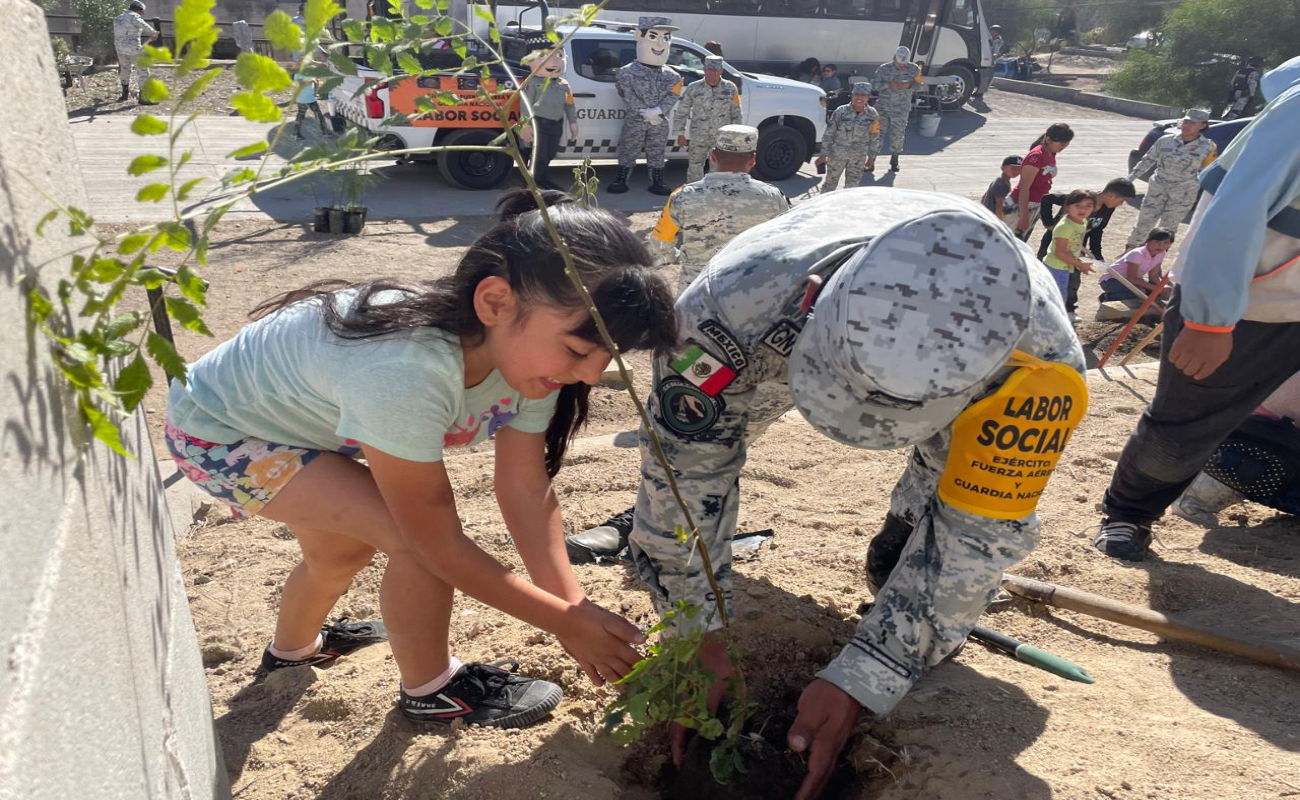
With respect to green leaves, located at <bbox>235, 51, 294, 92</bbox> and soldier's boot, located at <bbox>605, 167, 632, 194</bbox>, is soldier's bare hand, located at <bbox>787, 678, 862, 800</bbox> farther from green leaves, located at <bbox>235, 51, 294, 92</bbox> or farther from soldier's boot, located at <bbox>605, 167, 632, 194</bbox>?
soldier's boot, located at <bbox>605, 167, 632, 194</bbox>

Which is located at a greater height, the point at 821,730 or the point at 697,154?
the point at 821,730

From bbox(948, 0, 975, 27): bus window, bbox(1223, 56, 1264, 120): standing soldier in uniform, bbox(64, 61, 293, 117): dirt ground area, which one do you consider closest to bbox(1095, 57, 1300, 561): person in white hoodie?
bbox(64, 61, 293, 117): dirt ground area

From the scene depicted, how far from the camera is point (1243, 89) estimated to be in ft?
57.6

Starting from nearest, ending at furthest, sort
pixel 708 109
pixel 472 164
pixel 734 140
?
pixel 734 140 → pixel 708 109 → pixel 472 164

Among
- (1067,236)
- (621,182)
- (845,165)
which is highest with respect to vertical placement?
(1067,236)

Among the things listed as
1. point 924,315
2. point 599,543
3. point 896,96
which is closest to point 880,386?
point 924,315

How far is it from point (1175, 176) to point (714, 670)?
8.00m

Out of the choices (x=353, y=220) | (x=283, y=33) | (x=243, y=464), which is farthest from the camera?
(x=353, y=220)

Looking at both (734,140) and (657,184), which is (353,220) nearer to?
(657,184)

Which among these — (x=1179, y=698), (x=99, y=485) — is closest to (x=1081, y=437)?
(x=1179, y=698)

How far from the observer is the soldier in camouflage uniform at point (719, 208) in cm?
465

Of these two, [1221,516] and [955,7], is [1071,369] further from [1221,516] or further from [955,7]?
[955,7]

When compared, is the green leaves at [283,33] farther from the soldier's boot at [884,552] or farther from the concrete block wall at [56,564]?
the soldier's boot at [884,552]

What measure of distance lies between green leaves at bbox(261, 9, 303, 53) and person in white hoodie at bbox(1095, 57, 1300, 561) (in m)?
2.60
